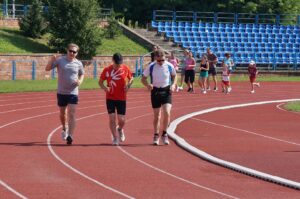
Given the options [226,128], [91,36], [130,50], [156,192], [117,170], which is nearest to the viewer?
[156,192]

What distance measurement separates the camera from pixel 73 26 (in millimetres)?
44219

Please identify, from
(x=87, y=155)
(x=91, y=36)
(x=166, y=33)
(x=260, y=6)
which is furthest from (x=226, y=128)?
(x=260, y=6)

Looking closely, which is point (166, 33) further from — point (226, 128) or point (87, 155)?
point (87, 155)

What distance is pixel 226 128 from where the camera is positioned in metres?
18.1

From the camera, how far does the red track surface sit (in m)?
9.99

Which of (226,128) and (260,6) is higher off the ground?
(260,6)

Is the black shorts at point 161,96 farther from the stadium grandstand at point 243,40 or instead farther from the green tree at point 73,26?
the stadium grandstand at point 243,40

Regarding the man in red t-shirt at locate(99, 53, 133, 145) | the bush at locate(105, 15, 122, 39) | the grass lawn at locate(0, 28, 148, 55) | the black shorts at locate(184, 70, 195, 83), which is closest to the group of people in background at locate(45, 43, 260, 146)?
the man in red t-shirt at locate(99, 53, 133, 145)

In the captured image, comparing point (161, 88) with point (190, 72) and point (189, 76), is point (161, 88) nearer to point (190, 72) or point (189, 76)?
point (189, 76)

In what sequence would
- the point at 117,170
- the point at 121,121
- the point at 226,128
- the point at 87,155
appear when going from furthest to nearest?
the point at 226,128
the point at 121,121
the point at 87,155
the point at 117,170

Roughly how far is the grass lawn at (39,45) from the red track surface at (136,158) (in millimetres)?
21036

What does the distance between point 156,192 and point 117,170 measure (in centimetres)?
184

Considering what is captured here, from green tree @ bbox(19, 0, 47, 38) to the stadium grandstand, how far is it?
864 cm

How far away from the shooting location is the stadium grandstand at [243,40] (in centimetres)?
4950
